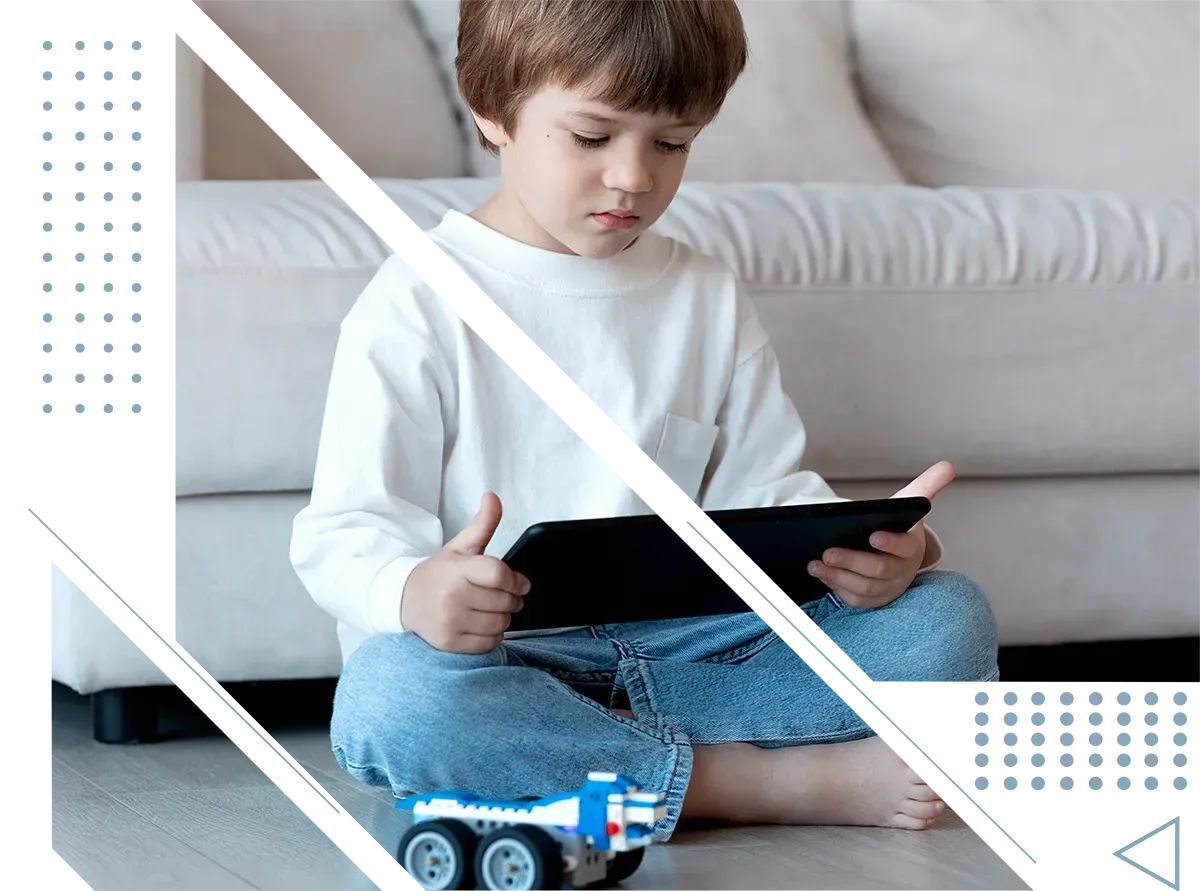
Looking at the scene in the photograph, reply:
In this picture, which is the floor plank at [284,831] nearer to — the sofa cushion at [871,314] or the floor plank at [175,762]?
the floor plank at [175,762]

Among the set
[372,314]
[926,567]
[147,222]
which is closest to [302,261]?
[372,314]

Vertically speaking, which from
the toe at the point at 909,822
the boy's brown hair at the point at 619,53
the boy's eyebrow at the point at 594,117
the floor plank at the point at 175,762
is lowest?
the floor plank at the point at 175,762

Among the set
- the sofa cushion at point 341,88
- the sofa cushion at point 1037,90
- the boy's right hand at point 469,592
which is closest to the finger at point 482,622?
the boy's right hand at point 469,592

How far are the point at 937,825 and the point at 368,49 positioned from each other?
0.93m

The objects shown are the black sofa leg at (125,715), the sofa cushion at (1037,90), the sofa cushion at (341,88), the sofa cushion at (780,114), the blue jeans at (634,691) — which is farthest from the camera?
the sofa cushion at (1037,90)

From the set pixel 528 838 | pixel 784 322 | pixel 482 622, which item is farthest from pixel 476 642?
pixel 784 322

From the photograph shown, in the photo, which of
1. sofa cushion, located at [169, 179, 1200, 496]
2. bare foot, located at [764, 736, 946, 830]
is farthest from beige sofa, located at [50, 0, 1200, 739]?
bare foot, located at [764, 736, 946, 830]

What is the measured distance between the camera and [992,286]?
3.84ft

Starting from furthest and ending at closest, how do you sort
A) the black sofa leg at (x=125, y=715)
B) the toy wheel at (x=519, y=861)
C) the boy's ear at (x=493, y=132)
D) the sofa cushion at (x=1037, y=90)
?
the sofa cushion at (x=1037, y=90) → the black sofa leg at (x=125, y=715) → the boy's ear at (x=493, y=132) → the toy wheel at (x=519, y=861)

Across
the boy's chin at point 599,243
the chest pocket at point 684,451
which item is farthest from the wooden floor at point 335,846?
the boy's chin at point 599,243

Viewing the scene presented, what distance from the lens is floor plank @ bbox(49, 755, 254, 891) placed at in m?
0.75

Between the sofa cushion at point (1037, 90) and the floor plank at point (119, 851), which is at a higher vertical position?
the sofa cushion at point (1037, 90)

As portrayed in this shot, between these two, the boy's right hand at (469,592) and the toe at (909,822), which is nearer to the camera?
the boy's right hand at (469,592)

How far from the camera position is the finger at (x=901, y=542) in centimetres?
86
